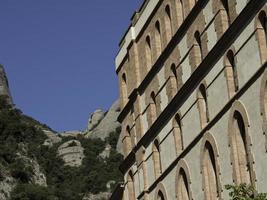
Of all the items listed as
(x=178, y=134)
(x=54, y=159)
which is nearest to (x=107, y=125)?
(x=54, y=159)

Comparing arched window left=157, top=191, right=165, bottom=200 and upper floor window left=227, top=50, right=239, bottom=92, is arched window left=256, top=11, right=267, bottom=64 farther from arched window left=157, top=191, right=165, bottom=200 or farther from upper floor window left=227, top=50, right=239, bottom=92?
arched window left=157, top=191, right=165, bottom=200

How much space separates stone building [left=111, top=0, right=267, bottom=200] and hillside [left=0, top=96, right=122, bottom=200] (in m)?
89.7

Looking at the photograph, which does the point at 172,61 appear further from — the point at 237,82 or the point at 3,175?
the point at 3,175

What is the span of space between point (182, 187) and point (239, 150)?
19.9 feet

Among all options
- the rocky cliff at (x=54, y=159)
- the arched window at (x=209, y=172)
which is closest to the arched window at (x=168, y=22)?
the arched window at (x=209, y=172)

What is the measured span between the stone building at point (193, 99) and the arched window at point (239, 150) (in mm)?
38

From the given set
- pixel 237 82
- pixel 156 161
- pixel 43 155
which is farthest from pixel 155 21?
pixel 43 155

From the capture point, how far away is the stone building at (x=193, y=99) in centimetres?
3434

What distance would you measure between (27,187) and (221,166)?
362 feet

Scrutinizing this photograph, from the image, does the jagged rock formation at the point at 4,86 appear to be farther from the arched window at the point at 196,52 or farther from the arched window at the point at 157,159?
the arched window at the point at 196,52

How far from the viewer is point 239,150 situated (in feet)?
116

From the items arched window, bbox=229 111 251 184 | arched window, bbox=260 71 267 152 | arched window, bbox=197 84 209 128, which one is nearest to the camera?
arched window, bbox=260 71 267 152

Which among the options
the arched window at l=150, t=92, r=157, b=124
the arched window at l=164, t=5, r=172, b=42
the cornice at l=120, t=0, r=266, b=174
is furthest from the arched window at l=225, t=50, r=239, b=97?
the arched window at l=150, t=92, r=157, b=124

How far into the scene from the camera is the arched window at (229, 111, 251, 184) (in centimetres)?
3488
